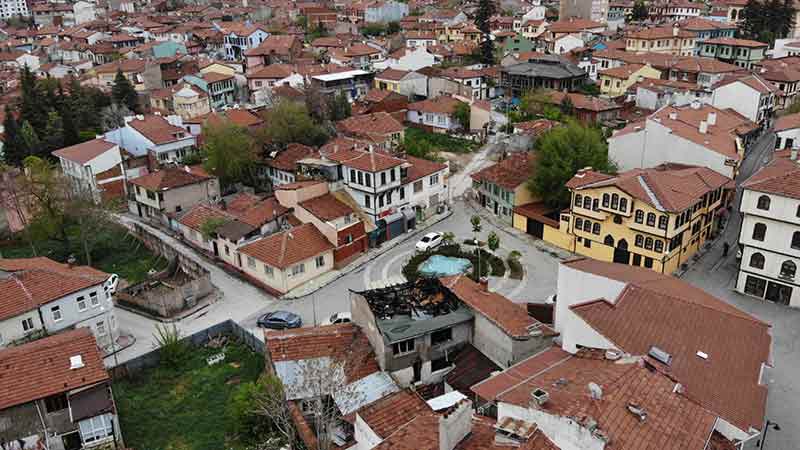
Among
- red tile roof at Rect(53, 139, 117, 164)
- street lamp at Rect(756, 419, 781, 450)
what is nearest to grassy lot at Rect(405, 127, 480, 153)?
red tile roof at Rect(53, 139, 117, 164)

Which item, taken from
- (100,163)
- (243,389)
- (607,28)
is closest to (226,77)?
(100,163)

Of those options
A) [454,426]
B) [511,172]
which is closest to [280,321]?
[454,426]

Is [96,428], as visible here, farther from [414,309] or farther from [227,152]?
[227,152]

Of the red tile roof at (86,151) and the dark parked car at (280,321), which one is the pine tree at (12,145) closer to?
the red tile roof at (86,151)

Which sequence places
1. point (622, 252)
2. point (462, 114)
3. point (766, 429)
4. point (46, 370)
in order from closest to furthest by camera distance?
point (766, 429) < point (46, 370) < point (622, 252) < point (462, 114)

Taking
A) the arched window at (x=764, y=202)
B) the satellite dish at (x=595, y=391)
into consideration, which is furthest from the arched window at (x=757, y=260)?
the satellite dish at (x=595, y=391)

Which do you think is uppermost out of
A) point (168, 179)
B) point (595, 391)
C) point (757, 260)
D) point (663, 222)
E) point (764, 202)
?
point (595, 391)

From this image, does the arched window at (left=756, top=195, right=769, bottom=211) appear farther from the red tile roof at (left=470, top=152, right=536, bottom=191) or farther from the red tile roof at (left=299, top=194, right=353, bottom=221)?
the red tile roof at (left=299, top=194, right=353, bottom=221)
